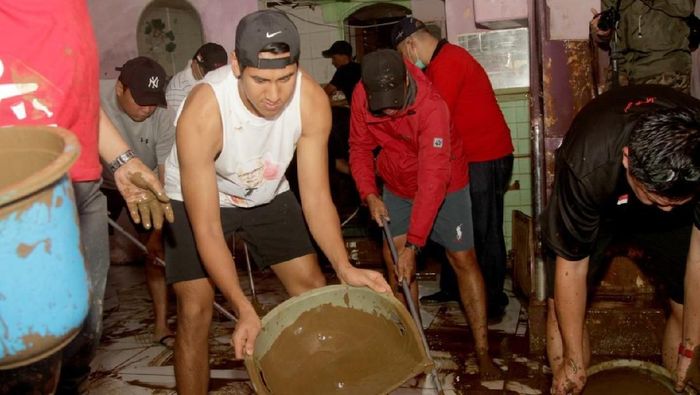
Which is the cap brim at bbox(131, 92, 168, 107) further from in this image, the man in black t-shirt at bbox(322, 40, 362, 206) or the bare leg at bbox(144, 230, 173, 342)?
the man in black t-shirt at bbox(322, 40, 362, 206)

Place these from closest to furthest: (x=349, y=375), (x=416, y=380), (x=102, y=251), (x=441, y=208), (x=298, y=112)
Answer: (x=102, y=251), (x=349, y=375), (x=298, y=112), (x=416, y=380), (x=441, y=208)

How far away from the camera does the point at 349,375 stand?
248cm

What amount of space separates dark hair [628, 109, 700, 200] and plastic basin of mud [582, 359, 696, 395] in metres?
0.78

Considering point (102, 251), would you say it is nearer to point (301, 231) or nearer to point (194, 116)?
point (194, 116)

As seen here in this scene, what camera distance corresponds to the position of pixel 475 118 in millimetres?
4609

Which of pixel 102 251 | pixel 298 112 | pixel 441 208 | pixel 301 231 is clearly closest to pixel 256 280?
pixel 441 208

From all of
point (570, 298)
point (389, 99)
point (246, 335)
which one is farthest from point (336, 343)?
point (389, 99)

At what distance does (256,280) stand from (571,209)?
418cm

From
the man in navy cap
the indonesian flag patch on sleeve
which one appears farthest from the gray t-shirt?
the indonesian flag patch on sleeve

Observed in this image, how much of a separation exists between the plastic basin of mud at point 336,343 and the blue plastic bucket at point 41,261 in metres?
0.96

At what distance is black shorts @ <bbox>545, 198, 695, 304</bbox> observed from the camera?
2.96m

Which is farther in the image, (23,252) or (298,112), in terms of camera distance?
(298,112)

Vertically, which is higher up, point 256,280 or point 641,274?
point 641,274

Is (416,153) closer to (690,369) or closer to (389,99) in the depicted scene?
(389,99)
